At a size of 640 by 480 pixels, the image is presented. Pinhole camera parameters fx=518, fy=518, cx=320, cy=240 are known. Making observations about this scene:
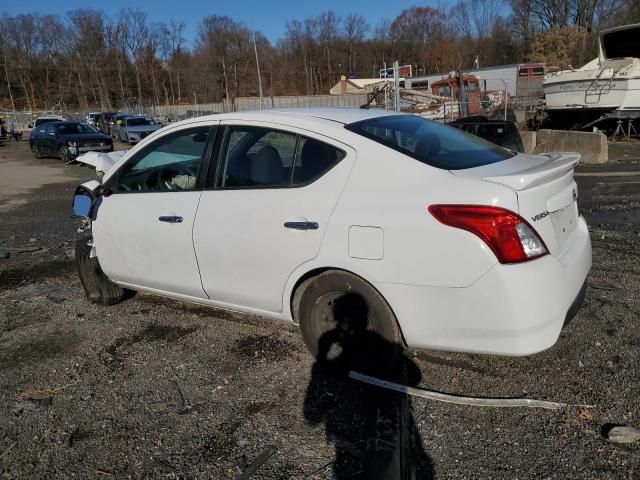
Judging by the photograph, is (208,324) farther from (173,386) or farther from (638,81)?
(638,81)

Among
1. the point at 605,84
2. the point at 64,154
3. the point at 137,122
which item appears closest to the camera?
the point at 605,84

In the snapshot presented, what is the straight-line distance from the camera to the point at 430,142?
3342mm

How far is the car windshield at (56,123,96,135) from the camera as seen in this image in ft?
71.5

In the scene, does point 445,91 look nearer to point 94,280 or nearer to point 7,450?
point 94,280

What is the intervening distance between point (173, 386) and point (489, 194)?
88.8 inches

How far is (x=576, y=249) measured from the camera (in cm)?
303

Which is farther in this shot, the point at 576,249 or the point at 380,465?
the point at 576,249

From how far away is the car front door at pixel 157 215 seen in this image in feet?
12.1

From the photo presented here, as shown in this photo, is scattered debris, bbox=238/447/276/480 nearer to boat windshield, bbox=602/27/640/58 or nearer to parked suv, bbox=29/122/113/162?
boat windshield, bbox=602/27/640/58

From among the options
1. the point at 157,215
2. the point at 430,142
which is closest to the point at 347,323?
the point at 430,142

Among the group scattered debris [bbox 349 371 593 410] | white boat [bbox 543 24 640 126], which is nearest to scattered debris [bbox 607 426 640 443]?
scattered debris [bbox 349 371 593 410]

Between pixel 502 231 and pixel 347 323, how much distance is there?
1.10m

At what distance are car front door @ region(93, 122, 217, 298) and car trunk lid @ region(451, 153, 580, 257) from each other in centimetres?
190

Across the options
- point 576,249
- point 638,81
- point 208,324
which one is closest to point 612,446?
point 576,249
